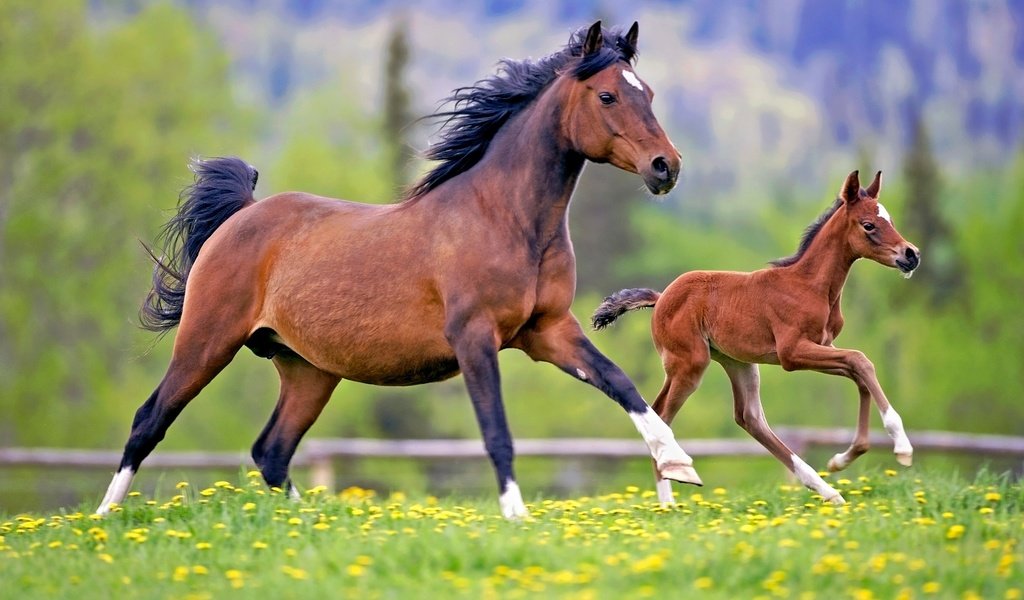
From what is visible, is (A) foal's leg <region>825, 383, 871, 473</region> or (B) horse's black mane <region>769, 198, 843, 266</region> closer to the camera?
(A) foal's leg <region>825, 383, 871, 473</region>

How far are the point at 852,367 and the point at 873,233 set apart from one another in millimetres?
960

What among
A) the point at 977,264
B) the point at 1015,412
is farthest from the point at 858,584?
the point at 977,264

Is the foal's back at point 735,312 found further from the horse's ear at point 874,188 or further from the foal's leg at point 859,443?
the horse's ear at point 874,188

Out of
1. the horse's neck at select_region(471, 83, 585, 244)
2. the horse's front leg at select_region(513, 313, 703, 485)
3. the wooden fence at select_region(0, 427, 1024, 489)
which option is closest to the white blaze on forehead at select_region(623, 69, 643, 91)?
the horse's neck at select_region(471, 83, 585, 244)

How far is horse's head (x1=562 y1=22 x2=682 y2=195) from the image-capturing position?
6.73m

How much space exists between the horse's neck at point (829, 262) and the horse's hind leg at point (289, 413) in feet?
9.99

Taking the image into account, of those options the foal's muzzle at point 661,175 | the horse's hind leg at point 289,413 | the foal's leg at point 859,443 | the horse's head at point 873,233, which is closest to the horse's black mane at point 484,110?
the foal's muzzle at point 661,175

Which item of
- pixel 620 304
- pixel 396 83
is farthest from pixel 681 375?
pixel 396 83

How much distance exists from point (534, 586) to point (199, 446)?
29417mm

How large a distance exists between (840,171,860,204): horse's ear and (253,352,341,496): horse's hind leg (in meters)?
3.37

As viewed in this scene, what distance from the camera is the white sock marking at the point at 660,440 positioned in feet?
21.5

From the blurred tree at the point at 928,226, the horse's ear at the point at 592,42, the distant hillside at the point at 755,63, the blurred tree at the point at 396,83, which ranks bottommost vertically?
the horse's ear at the point at 592,42

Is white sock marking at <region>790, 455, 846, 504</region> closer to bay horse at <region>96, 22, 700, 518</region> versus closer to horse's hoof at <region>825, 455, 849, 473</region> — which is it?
horse's hoof at <region>825, 455, 849, 473</region>

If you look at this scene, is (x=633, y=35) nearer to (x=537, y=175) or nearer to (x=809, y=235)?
(x=537, y=175)
